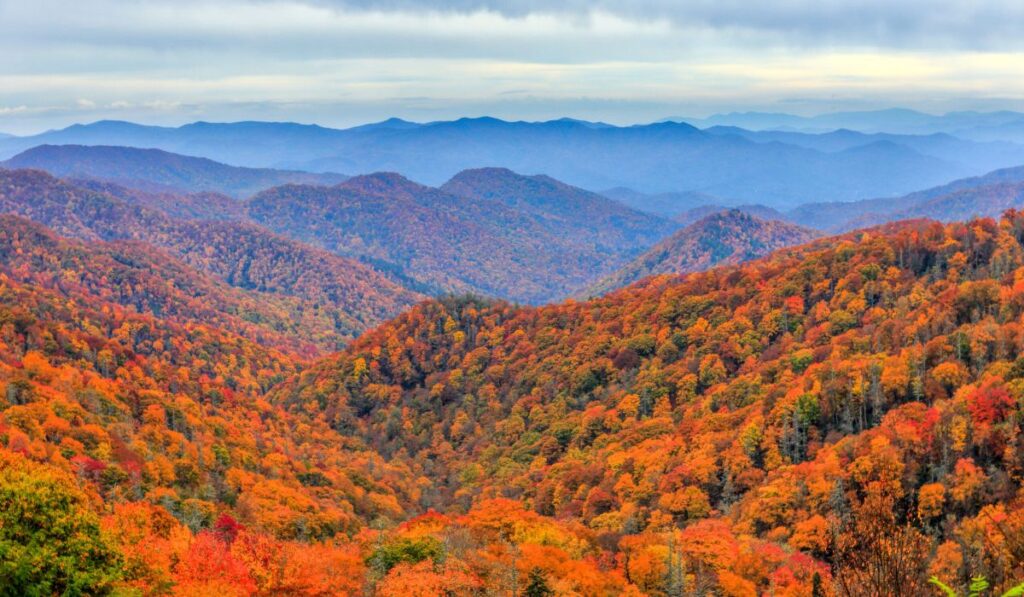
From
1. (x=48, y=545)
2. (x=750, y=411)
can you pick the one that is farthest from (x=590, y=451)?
(x=48, y=545)

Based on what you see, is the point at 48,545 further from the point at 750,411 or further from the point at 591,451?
the point at 591,451

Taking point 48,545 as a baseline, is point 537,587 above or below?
below

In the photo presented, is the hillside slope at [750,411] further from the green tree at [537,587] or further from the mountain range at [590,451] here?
the green tree at [537,587]

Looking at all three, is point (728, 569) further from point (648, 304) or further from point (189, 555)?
point (648, 304)

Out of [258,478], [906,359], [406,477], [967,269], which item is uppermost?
[967,269]

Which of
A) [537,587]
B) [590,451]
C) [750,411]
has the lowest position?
[590,451]

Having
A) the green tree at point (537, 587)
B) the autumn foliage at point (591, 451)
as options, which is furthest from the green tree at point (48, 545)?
the green tree at point (537, 587)

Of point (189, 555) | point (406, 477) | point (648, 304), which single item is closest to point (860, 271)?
point (648, 304)

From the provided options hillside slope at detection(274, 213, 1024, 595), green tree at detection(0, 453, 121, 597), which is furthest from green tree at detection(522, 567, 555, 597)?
green tree at detection(0, 453, 121, 597)

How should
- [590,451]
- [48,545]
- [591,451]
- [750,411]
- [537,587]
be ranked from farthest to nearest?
[590,451] → [591,451] → [750,411] → [537,587] → [48,545]

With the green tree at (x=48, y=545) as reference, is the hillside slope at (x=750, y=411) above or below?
below

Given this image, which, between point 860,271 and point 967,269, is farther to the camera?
point 860,271
